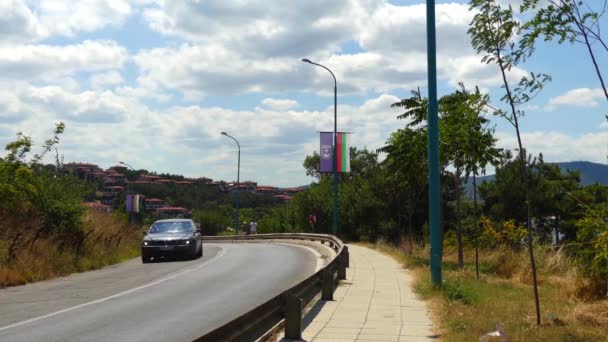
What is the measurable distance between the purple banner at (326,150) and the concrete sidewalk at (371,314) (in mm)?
15937

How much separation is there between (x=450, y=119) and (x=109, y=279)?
10571 mm

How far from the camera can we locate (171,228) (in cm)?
2459

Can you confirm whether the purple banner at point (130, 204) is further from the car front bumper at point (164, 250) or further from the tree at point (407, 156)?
the tree at point (407, 156)

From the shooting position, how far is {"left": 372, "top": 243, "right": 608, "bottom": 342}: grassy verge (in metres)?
8.68

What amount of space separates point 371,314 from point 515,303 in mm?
3058

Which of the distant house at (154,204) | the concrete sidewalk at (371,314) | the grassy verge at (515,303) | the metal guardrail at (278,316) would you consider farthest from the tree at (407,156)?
the distant house at (154,204)

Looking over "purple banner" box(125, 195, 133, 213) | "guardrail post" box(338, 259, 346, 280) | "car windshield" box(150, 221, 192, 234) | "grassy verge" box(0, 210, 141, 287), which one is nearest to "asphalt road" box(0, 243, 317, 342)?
"grassy verge" box(0, 210, 141, 287)

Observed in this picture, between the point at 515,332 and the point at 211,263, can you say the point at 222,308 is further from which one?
the point at 211,263

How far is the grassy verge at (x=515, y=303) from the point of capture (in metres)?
8.68

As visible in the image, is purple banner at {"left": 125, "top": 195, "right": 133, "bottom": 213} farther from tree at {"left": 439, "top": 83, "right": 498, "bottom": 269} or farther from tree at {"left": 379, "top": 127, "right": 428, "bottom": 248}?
tree at {"left": 439, "top": 83, "right": 498, "bottom": 269}

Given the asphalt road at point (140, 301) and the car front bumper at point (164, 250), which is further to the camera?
the car front bumper at point (164, 250)

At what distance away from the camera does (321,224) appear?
58.2 metres

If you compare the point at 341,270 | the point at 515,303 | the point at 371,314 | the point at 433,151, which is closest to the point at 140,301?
the point at 371,314

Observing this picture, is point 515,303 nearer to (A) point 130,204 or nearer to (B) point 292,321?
(B) point 292,321
